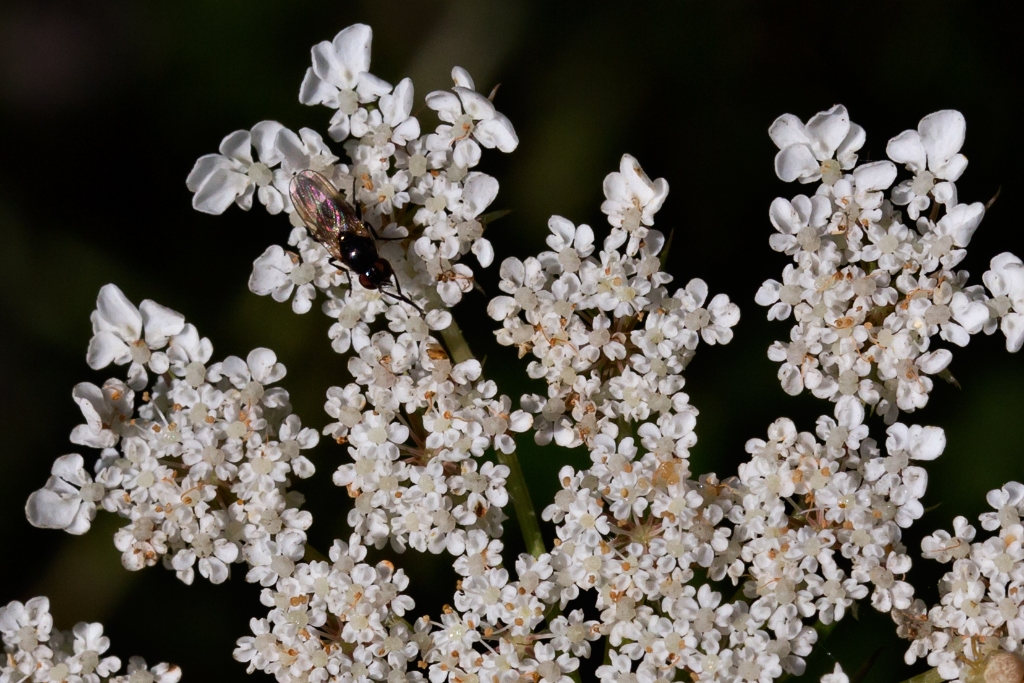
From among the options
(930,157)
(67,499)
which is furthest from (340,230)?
(930,157)

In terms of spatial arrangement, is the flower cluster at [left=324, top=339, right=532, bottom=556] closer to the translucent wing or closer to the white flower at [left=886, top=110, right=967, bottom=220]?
the translucent wing

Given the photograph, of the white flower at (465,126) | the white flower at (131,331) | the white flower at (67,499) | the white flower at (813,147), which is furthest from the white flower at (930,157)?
the white flower at (67,499)

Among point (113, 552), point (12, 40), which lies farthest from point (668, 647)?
point (12, 40)

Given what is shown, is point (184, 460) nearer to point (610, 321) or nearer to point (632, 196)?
point (610, 321)

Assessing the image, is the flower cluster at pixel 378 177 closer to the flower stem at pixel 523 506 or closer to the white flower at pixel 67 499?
the flower stem at pixel 523 506

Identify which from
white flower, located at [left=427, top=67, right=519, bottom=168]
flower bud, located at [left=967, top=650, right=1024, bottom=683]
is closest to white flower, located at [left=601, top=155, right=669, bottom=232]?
white flower, located at [left=427, top=67, right=519, bottom=168]

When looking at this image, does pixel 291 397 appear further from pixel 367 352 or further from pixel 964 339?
pixel 964 339
